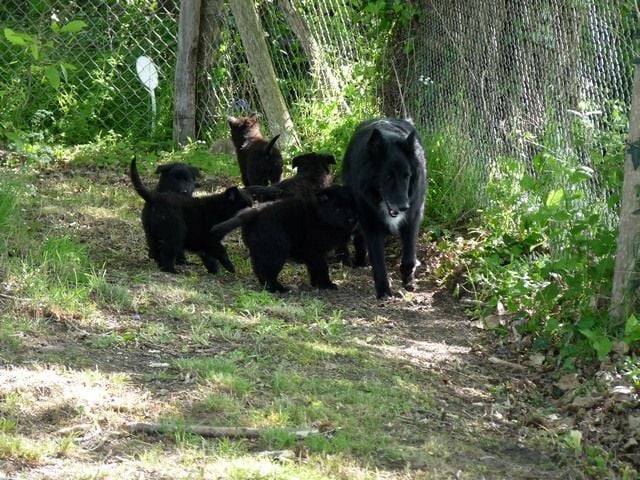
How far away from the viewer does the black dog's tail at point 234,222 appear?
7512 mm

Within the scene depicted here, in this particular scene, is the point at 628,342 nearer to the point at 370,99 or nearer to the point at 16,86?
the point at 370,99

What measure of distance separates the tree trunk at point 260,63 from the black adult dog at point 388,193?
3.24 m

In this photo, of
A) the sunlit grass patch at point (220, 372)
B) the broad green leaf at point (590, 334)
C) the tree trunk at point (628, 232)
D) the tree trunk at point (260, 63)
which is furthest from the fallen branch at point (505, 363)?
the tree trunk at point (260, 63)

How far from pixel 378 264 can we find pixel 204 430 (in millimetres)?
3484

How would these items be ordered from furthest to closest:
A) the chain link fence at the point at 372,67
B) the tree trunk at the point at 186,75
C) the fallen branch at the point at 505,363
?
the tree trunk at the point at 186,75
the chain link fence at the point at 372,67
the fallen branch at the point at 505,363

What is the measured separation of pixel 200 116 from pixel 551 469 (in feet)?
27.6

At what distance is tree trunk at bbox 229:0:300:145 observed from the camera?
1142cm

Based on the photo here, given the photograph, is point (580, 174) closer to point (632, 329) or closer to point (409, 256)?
point (632, 329)

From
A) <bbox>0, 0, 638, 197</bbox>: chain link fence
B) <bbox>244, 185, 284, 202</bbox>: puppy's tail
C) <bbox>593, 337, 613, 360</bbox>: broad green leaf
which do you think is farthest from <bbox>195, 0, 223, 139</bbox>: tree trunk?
<bbox>593, 337, 613, 360</bbox>: broad green leaf

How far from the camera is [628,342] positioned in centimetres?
581

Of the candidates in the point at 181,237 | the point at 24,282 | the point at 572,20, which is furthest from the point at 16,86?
A: the point at 572,20

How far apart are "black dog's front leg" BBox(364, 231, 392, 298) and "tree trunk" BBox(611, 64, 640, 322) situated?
2.25 m

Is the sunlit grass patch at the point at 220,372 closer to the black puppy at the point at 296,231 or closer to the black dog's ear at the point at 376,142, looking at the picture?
the black puppy at the point at 296,231

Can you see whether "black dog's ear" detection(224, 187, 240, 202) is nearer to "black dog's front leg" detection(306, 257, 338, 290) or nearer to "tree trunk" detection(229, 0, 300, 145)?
"black dog's front leg" detection(306, 257, 338, 290)
